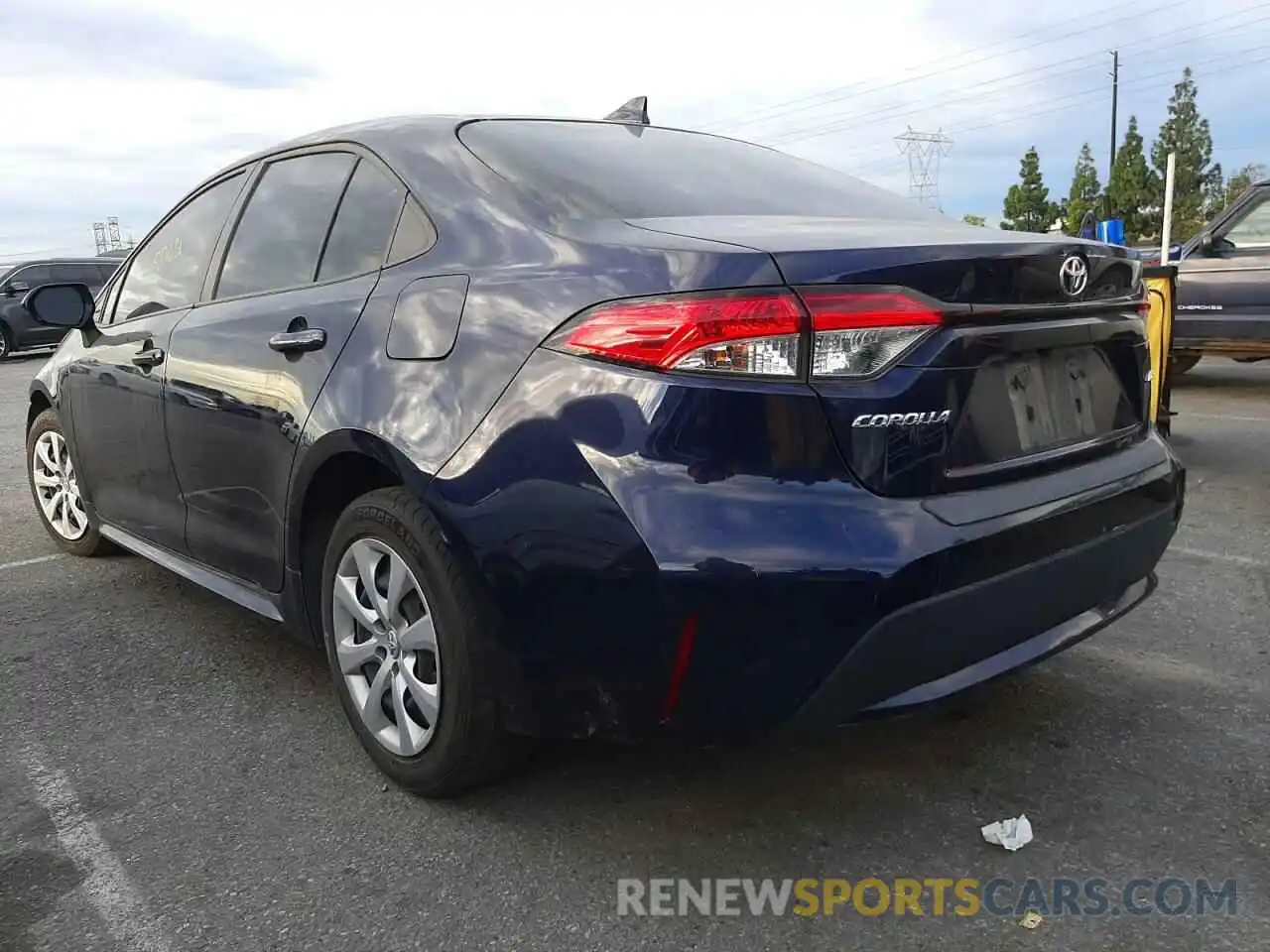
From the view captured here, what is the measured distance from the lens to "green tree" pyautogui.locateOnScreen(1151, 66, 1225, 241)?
56.9 meters

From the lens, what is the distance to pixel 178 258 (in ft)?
12.5

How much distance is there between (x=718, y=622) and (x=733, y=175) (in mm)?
1422

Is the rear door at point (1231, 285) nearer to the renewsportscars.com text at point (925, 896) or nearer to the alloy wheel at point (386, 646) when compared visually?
the renewsportscars.com text at point (925, 896)

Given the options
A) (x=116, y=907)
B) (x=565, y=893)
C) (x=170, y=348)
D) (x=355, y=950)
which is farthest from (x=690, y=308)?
(x=170, y=348)

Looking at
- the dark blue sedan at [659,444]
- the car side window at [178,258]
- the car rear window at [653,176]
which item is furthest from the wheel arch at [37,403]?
the car rear window at [653,176]

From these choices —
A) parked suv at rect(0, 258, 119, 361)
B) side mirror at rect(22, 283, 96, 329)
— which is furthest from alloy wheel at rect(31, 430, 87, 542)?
parked suv at rect(0, 258, 119, 361)

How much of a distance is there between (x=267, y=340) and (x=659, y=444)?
144 cm

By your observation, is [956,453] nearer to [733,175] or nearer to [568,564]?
[568,564]

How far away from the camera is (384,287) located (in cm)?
260

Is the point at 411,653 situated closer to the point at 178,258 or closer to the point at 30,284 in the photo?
the point at 178,258

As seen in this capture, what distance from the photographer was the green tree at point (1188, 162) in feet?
187

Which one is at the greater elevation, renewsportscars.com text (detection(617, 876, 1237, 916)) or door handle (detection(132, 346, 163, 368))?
door handle (detection(132, 346, 163, 368))

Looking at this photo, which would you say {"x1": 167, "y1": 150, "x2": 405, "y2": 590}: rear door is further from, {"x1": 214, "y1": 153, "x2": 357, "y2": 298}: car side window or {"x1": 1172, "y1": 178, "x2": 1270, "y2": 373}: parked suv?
{"x1": 1172, "y1": 178, "x2": 1270, "y2": 373}: parked suv

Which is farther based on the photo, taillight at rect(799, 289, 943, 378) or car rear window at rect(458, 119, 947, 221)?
car rear window at rect(458, 119, 947, 221)
